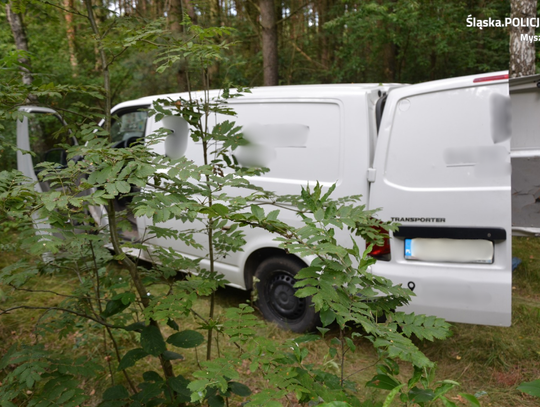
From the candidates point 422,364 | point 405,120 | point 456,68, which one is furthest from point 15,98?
point 456,68

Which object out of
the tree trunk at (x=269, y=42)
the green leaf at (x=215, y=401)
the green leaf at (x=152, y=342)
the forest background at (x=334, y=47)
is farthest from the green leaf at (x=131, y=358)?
the tree trunk at (x=269, y=42)

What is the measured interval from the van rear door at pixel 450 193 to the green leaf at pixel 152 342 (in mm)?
1779

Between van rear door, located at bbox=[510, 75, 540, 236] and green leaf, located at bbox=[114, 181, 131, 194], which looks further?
van rear door, located at bbox=[510, 75, 540, 236]

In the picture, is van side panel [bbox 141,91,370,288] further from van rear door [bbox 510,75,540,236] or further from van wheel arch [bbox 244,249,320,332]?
van rear door [bbox 510,75,540,236]

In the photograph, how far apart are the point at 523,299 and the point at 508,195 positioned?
192 cm

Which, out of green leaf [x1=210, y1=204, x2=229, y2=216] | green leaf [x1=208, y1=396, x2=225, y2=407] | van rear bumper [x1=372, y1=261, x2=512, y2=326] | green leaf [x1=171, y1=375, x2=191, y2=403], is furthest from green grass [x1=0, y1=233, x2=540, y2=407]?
green leaf [x1=210, y1=204, x2=229, y2=216]

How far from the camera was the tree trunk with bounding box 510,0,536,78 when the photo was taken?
17.6ft

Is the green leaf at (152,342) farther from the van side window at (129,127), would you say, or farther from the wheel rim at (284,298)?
the van side window at (129,127)

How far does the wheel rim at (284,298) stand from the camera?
3596 mm

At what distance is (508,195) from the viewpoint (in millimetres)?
2672

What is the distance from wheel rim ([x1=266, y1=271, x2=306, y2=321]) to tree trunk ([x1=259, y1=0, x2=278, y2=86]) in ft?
18.6

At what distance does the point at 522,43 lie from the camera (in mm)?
5469

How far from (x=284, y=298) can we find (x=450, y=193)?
64.3 inches

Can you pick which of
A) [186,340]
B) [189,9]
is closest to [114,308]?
[186,340]
